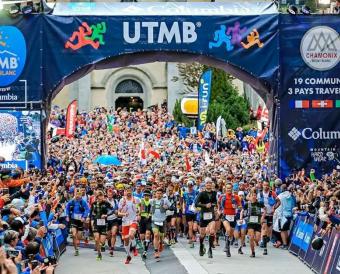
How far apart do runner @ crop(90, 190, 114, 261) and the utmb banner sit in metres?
7.00

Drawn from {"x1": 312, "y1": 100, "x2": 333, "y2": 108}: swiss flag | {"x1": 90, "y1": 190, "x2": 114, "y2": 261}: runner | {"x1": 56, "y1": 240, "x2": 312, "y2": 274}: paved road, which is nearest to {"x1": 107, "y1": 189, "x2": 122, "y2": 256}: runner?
{"x1": 90, "y1": 190, "x2": 114, "y2": 261}: runner

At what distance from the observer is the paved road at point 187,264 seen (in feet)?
70.5

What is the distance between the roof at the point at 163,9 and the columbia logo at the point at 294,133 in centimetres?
348

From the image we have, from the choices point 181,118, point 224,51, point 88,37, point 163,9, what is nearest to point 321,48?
point 224,51

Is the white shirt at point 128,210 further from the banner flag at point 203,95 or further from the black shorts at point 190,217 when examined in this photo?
the banner flag at point 203,95

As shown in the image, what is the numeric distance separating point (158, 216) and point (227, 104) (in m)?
41.6

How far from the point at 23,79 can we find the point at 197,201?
792 cm

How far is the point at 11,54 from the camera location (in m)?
28.8

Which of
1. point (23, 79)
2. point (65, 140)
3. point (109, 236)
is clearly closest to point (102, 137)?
point (65, 140)

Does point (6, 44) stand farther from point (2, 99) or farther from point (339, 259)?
point (339, 259)

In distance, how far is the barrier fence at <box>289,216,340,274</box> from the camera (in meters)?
19.0

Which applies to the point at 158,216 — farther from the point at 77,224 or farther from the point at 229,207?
the point at 77,224

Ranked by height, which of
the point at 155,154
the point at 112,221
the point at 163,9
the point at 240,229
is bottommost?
the point at 240,229

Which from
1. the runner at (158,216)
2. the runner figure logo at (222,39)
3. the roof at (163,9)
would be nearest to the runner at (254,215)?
the runner at (158,216)
